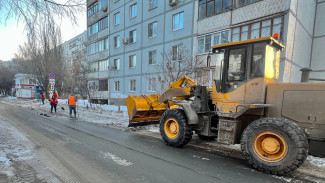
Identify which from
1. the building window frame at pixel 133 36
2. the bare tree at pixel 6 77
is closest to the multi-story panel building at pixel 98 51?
the building window frame at pixel 133 36

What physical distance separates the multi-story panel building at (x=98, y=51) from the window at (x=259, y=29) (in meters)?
18.0

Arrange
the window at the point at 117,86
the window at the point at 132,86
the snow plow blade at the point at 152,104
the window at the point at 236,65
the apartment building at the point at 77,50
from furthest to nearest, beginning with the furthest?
the apartment building at the point at 77,50, the window at the point at 117,86, the window at the point at 132,86, the snow plow blade at the point at 152,104, the window at the point at 236,65

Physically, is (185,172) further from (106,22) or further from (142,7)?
(106,22)

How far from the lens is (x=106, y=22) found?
25469 millimetres

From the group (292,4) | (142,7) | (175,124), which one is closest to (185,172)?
(175,124)

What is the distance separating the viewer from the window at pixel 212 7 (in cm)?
1274

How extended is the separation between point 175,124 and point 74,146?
304 centimetres

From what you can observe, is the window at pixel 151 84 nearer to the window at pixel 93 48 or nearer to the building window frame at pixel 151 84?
the building window frame at pixel 151 84

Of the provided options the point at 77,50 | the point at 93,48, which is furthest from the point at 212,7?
the point at 77,50

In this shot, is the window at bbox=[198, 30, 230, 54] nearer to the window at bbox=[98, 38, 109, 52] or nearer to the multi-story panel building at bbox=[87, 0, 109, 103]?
the multi-story panel building at bbox=[87, 0, 109, 103]

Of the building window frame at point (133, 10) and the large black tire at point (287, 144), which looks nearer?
the large black tire at point (287, 144)

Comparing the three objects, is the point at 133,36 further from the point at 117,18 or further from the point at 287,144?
the point at 287,144

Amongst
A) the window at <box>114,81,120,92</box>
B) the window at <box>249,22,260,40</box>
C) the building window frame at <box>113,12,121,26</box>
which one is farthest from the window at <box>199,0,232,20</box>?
the window at <box>114,81,120,92</box>

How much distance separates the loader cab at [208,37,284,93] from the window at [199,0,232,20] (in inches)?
367
